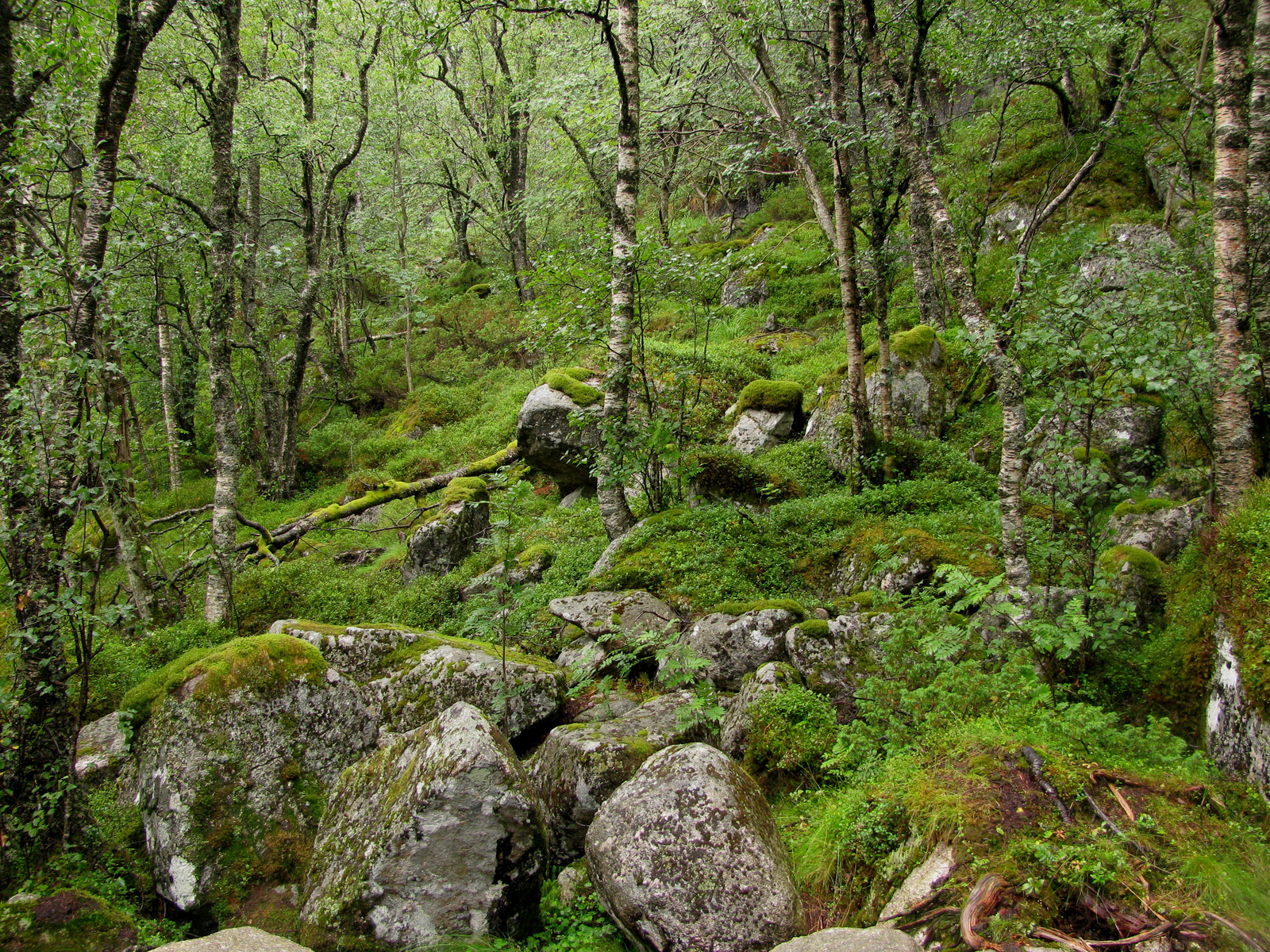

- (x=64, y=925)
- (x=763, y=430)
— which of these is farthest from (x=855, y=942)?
(x=763, y=430)

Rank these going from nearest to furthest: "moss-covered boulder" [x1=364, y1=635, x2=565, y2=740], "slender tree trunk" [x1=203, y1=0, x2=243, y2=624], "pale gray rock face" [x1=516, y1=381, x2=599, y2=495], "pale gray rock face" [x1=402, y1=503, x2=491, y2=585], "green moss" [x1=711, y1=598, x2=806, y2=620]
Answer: "moss-covered boulder" [x1=364, y1=635, x2=565, y2=740], "green moss" [x1=711, y1=598, x2=806, y2=620], "slender tree trunk" [x1=203, y1=0, x2=243, y2=624], "pale gray rock face" [x1=402, y1=503, x2=491, y2=585], "pale gray rock face" [x1=516, y1=381, x2=599, y2=495]

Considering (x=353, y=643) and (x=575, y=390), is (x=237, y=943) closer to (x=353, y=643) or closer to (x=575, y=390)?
(x=353, y=643)

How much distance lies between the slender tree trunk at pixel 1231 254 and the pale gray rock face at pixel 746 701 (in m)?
3.72

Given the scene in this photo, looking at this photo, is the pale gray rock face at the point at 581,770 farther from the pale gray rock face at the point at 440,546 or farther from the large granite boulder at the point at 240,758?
the pale gray rock face at the point at 440,546

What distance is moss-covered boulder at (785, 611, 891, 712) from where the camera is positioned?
532cm

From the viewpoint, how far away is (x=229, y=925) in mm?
4641

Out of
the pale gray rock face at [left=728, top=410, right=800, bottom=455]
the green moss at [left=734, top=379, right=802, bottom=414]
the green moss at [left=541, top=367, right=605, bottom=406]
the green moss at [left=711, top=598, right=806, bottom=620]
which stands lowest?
the green moss at [left=711, top=598, right=806, bottom=620]

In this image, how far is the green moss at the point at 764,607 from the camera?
20.8 feet

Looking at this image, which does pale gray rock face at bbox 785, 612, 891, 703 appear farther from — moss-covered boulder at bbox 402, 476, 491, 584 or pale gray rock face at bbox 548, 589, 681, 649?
moss-covered boulder at bbox 402, 476, 491, 584

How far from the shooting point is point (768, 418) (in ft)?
41.3

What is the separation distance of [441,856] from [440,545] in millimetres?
8329

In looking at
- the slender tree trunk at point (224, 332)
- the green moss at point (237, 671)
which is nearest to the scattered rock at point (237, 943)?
the green moss at point (237, 671)

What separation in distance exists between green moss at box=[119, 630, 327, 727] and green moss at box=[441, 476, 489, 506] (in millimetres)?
7008

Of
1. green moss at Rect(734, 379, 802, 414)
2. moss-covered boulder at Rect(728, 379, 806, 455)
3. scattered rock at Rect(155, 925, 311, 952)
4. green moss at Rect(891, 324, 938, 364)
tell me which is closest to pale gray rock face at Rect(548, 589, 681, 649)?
scattered rock at Rect(155, 925, 311, 952)
